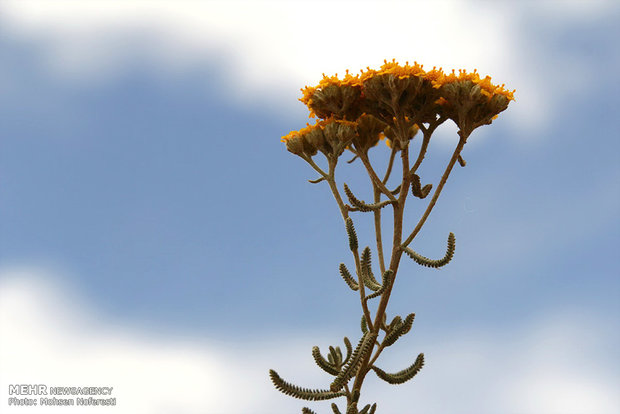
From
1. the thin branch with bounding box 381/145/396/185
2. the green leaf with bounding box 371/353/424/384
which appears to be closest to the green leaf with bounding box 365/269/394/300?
the green leaf with bounding box 371/353/424/384

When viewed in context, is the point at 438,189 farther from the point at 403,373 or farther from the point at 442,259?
the point at 403,373

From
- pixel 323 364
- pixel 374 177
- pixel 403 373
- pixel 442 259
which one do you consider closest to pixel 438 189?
pixel 374 177

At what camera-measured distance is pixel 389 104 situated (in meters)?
6.82

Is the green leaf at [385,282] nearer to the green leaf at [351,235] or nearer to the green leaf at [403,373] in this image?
Result: the green leaf at [351,235]

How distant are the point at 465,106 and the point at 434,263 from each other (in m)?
1.55

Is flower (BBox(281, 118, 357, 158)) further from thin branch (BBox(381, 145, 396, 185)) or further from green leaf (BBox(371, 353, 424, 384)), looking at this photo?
green leaf (BBox(371, 353, 424, 384))

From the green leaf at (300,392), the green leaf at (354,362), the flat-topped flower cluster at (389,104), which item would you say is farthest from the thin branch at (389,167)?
the green leaf at (300,392)

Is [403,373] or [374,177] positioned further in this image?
[374,177]

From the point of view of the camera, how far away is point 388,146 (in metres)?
7.77

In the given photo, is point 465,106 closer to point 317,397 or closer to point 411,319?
point 411,319

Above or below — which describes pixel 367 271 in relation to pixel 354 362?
above

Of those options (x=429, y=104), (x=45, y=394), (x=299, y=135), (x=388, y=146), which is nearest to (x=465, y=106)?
(x=429, y=104)

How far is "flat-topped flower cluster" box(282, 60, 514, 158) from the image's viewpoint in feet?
22.1

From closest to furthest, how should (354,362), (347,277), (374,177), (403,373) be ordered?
(354,362)
(403,373)
(347,277)
(374,177)
